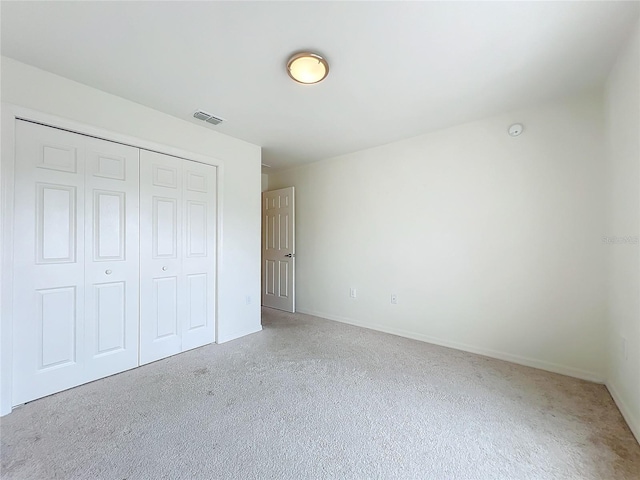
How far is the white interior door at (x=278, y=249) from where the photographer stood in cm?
425

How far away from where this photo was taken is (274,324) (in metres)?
3.69

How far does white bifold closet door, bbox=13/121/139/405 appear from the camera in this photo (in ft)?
6.15

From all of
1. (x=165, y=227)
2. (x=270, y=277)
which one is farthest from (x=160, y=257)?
(x=270, y=277)

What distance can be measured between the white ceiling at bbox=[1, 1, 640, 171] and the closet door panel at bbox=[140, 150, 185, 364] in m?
0.58

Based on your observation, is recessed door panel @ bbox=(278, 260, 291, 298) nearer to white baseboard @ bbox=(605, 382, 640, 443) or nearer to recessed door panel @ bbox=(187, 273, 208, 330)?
recessed door panel @ bbox=(187, 273, 208, 330)

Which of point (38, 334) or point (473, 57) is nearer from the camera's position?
point (473, 57)

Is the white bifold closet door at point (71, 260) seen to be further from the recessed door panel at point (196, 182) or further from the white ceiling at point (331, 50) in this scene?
the white ceiling at point (331, 50)

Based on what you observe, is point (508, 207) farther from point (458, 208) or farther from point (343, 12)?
point (343, 12)

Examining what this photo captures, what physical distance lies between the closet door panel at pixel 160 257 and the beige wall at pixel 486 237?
6.65 ft

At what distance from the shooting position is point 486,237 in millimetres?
2668

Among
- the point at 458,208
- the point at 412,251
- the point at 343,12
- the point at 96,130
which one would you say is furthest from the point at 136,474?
the point at 458,208

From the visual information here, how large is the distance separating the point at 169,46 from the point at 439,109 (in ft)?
7.13

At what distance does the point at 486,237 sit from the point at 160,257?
10.3 feet

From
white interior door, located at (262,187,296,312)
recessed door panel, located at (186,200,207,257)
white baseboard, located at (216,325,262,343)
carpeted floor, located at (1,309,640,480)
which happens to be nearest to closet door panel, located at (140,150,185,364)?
recessed door panel, located at (186,200,207,257)
